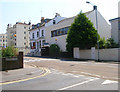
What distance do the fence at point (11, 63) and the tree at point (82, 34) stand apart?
15.2 m

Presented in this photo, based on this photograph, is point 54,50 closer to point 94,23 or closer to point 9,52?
point 94,23

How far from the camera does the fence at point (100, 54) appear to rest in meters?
23.8

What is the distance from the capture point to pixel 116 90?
20.8 ft

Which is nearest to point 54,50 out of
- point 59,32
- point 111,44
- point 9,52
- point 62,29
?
point 59,32

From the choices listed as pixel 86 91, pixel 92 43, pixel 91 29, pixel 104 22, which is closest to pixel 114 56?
pixel 92 43

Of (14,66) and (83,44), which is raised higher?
(83,44)

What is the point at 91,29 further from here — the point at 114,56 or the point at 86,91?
the point at 86,91

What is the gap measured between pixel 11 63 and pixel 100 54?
1733 cm

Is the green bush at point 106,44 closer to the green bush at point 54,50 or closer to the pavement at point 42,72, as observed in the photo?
the pavement at point 42,72

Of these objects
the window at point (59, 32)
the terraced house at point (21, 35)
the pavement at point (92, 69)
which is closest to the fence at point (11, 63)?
the pavement at point (92, 69)

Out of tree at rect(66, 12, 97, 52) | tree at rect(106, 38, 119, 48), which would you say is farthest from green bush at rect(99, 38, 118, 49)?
tree at rect(66, 12, 97, 52)

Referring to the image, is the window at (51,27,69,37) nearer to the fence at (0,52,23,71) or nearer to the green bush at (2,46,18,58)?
the green bush at (2,46,18,58)

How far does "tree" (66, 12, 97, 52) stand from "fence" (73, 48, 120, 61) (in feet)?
5.12

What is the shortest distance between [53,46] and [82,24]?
13.2 meters
